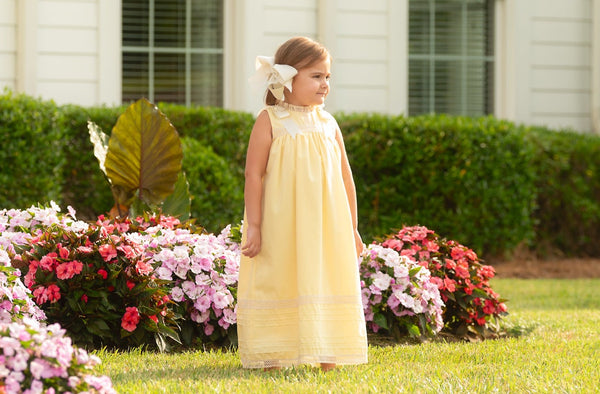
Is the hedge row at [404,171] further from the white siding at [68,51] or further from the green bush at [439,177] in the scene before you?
the white siding at [68,51]

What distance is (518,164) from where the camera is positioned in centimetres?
996

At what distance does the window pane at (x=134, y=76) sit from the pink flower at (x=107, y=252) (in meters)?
5.44

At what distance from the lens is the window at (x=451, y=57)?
11227mm

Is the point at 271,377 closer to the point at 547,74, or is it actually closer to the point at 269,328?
the point at 269,328

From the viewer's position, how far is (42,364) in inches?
116

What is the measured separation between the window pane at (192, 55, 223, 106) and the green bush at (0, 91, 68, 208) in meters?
2.08

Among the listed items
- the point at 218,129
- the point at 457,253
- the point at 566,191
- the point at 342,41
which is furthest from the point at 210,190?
the point at 566,191

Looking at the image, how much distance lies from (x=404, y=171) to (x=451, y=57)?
7.25 feet

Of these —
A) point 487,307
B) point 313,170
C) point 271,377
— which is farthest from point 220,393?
point 487,307

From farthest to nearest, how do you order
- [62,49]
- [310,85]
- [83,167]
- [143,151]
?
[62,49], [83,167], [143,151], [310,85]

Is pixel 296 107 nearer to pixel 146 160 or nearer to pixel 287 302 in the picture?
pixel 287 302

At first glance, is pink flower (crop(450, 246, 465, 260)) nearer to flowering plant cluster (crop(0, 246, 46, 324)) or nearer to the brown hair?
the brown hair

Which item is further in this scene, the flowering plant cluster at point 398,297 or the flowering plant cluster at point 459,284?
the flowering plant cluster at point 459,284

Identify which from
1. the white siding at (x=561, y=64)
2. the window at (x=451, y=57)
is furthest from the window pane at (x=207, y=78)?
the white siding at (x=561, y=64)
